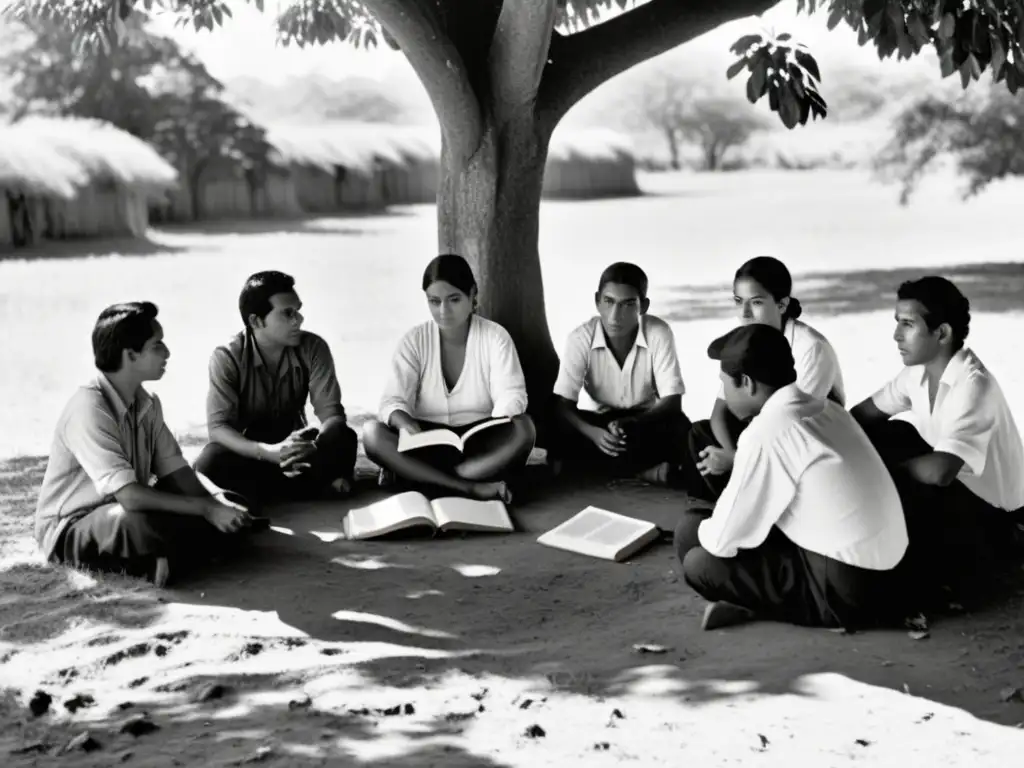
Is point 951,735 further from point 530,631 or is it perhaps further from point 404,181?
point 404,181

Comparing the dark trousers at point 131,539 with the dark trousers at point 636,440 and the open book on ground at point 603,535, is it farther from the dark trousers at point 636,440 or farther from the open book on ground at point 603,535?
the dark trousers at point 636,440

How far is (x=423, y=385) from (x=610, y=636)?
234 cm

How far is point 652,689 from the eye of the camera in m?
4.07

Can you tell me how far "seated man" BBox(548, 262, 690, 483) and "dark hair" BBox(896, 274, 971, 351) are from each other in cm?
Answer: 175

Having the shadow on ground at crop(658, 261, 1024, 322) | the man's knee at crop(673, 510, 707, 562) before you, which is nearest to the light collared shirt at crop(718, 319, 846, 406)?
the man's knee at crop(673, 510, 707, 562)

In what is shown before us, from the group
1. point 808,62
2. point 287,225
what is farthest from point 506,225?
point 287,225

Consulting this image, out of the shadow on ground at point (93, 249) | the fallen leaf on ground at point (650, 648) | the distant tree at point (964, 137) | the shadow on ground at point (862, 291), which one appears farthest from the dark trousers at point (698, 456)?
the shadow on ground at point (93, 249)

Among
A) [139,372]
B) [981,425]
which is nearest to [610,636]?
[981,425]

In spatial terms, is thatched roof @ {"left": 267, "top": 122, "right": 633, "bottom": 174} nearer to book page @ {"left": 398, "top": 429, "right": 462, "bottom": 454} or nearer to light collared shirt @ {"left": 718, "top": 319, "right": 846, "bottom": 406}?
book page @ {"left": 398, "top": 429, "right": 462, "bottom": 454}

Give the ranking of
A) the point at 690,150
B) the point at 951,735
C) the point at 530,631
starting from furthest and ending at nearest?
the point at 690,150 → the point at 530,631 → the point at 951,735

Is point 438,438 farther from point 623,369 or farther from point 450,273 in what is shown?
point 623,369

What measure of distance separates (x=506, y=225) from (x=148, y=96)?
29.9 metres

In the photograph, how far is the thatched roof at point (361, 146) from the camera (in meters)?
35.7

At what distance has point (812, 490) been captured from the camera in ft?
14.2
